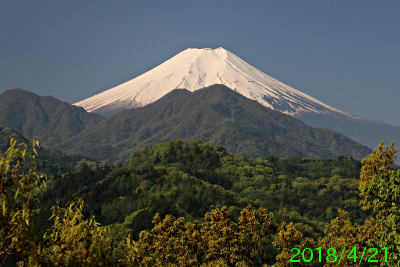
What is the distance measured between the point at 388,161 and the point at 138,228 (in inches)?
2317

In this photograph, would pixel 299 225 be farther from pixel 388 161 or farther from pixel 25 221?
pixel 25 221

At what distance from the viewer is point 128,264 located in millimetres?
9562

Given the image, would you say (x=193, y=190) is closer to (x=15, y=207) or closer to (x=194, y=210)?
(x=194, y=210)

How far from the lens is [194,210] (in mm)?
81125

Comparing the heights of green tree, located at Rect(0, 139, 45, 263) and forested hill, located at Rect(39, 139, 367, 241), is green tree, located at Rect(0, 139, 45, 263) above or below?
above

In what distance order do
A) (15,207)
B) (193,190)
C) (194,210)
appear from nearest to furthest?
(15,207) < (194,210) < (193,190)

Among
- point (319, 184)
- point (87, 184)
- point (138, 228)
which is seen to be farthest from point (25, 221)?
point (319, 184)

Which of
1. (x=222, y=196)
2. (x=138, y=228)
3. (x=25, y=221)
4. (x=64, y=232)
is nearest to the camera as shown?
(x=25, y=221)

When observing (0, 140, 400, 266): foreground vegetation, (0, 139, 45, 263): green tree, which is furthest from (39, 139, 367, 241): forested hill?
(0, 139, 45, 263): green tree

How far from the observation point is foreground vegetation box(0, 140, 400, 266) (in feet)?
28.8

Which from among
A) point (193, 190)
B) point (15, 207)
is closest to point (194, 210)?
point (193, 190)

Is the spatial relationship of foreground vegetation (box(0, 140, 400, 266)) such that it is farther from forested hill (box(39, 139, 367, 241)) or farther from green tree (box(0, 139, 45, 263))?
forested hill (box(39, 139, 367, 241))

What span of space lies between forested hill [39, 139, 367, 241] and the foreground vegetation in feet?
1.17

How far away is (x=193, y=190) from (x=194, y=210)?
680 inches
